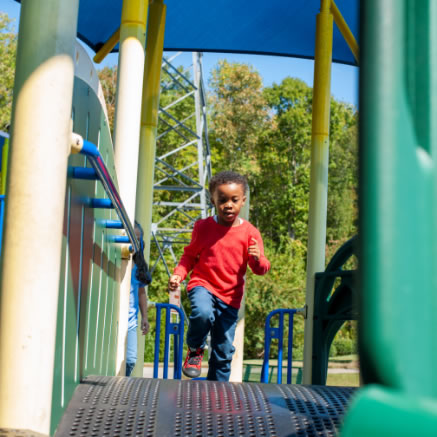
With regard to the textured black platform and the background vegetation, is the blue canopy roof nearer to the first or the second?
the textured black platform

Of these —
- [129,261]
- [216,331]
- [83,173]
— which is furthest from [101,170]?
[216,331]

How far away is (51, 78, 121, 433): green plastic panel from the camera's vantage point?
157 cm

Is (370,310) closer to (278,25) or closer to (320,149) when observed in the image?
(320,149)

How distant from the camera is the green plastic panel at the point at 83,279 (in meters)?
1.57

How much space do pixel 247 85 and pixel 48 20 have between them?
1064 inches

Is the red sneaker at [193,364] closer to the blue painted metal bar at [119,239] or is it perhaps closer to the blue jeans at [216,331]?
the blue jeans at [216,331]

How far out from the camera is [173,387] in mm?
2035

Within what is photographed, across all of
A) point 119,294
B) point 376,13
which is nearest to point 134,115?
point 119,294

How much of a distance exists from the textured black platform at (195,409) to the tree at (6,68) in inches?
744

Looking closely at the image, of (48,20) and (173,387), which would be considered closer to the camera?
(48,20)

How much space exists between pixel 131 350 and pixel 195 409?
255cm

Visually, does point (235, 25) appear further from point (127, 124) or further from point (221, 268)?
point (127, 124)

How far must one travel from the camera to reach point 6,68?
77.0 feet

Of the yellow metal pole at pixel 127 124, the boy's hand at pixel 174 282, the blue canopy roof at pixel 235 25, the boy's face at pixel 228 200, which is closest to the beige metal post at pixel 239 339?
the boy's face at pixel 228 200
